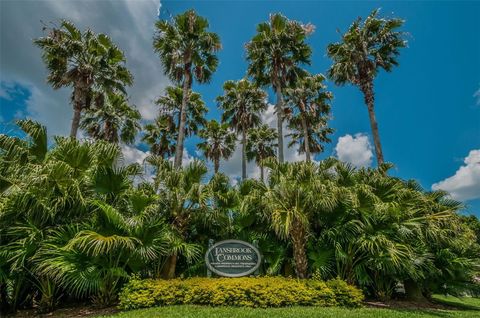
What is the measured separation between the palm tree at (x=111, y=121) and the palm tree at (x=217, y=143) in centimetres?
902

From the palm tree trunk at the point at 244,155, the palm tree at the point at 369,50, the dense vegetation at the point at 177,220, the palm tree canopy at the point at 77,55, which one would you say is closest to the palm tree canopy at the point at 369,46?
the palm tree at the point at 369,50

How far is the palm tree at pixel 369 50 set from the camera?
16406mm

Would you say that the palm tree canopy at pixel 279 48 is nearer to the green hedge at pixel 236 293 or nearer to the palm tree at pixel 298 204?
the palm tree at pixel 298 204

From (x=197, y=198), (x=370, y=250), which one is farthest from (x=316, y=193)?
(x=197, y=198)

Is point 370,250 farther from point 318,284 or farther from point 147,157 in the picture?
point 147,157

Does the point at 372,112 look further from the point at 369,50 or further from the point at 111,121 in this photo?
the point at 111,121

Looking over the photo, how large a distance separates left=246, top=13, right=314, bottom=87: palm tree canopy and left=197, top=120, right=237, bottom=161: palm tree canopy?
395 inches

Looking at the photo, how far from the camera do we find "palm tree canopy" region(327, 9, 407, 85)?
1649 cm

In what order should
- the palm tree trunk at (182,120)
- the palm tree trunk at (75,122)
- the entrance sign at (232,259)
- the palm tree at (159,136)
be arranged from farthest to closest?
the palm tree at (159,136) → the palm tree trunk at (182,120) → the palm tree trunk at (75,122) → the entrance sign at (232,259)

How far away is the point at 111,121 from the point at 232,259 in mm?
A: 13291

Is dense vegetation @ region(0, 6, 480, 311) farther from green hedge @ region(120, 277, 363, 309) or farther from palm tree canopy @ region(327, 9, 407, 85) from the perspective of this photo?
palm tree canopy @ region(327, 9, 407, 85)

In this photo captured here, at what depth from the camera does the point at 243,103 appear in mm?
25453

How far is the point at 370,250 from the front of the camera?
9047 millimetres

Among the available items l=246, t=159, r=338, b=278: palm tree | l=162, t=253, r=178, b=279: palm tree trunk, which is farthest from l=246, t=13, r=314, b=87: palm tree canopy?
l=162, t=253, r=178, b=279: palm tree trunk
